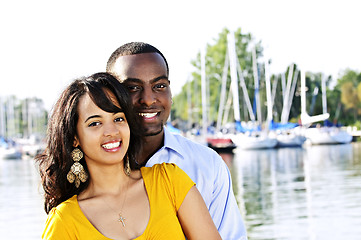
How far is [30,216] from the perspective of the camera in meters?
16.0

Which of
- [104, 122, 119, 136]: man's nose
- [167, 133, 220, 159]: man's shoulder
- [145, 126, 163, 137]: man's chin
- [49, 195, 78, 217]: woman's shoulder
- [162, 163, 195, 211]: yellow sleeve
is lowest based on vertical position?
[49, 195, 78, 217]: woman's shoulder

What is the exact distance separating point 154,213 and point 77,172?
0.46 m

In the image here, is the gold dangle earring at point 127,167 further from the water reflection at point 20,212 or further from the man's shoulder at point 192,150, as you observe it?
the water reflection at point 20,212

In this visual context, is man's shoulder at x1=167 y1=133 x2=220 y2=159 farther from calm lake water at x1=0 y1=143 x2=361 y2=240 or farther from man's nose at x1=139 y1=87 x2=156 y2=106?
calm lake water at x1=0 y1=143 x2=361 y2=240

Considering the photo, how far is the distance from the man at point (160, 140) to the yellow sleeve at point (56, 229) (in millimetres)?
841

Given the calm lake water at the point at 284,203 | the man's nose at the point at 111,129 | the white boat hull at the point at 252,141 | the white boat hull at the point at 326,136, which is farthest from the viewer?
the white boat hull at the point at 326,136

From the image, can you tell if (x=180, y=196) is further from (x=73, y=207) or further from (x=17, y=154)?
(x=17, y=154)

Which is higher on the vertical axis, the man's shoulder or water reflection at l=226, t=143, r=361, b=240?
the man's shoulder

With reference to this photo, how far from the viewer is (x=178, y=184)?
3166mm

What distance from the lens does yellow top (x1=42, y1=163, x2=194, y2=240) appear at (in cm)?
297

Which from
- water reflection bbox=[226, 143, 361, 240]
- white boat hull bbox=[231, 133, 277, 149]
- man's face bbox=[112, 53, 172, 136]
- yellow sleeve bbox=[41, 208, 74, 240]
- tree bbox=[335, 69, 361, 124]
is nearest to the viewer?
yellow sleeve bbox=[41, 208, 74, 240]

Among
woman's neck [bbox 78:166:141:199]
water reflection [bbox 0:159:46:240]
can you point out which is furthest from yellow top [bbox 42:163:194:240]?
water reflection [bbox 0:159:46:240]

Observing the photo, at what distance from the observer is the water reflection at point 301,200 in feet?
40.4

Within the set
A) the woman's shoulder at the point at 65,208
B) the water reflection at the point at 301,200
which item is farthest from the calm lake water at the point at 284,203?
the woman's shoulder at the point at 65,208
